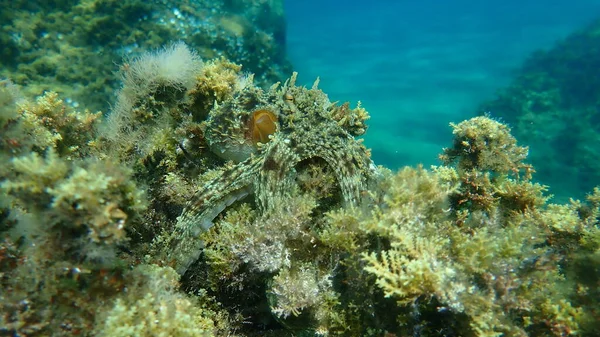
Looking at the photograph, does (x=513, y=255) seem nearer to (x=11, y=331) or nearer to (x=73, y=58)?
(x=11, y=331)

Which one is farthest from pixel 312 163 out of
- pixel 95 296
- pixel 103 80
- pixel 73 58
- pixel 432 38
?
pixel 432 38

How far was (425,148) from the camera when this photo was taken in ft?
87.2

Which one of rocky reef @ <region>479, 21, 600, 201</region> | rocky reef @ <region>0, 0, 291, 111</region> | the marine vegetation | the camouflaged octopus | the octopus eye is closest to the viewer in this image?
the marine vegetation

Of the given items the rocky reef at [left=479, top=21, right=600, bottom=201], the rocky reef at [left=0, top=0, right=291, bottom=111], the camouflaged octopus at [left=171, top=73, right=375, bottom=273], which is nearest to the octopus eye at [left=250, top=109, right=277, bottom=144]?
the camouflaged octopus at [left=171, top=73, right=375, bottom=273]

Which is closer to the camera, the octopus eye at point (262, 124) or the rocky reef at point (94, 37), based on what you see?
the octopus eye at point (262, 124)

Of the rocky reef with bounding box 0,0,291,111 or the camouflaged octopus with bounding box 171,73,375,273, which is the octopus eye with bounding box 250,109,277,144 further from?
the rocky reef with bounding box 0,0,291,111

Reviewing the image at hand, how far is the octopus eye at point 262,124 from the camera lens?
4527 millimetres

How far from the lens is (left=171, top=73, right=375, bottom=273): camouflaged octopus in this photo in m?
3.79

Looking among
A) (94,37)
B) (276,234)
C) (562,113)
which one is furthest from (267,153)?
(562,113)

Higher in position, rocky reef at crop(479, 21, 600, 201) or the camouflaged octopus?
rocky reef at crop(479, 21, 600, 201)

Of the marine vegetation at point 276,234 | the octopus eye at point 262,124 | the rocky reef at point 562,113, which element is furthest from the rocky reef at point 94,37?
the rocky reef at point 562,113

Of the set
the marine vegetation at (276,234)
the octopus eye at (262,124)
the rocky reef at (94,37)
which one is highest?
the rocky reef at (94,37)

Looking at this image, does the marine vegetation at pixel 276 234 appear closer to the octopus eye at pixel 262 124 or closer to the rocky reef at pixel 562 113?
the octopus eye at pixel 262 124

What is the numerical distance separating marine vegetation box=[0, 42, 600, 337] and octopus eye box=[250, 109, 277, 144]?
2 cm
